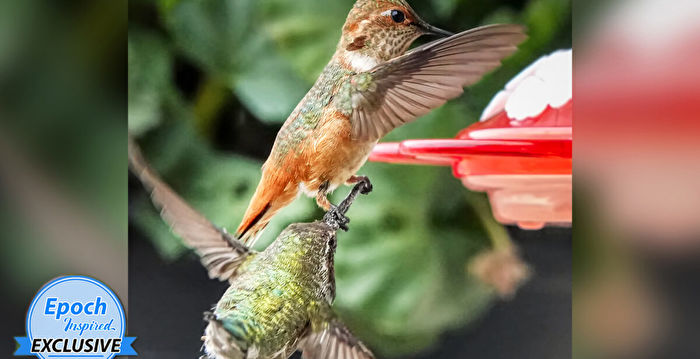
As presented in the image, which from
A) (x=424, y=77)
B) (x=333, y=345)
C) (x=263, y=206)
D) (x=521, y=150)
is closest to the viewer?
(x=521, y=150)

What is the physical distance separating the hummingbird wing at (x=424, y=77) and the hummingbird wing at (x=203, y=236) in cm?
58

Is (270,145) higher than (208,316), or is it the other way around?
(270,145)

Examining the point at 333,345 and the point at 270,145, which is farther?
the point at 270,145

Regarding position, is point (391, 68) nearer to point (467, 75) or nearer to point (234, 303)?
point (467, 75)

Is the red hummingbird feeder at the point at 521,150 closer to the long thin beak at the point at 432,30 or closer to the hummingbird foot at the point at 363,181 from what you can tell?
the hummingbird foot at the point at 363,181

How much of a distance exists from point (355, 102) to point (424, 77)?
0.27 meters

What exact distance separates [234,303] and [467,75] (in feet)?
3.44

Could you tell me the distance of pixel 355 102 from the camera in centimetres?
206

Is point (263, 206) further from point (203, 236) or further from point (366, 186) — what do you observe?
point (366, 186)

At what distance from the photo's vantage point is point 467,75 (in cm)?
188

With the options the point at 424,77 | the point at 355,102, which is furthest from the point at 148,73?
the point at 424,77

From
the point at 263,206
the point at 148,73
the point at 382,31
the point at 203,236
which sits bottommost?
the point at 203,236

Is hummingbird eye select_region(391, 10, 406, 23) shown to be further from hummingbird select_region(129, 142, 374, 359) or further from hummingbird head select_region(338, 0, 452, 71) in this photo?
hummingbird select_region(129, 142, 374, 359)

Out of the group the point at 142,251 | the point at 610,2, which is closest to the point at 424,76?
the point at 610,2
